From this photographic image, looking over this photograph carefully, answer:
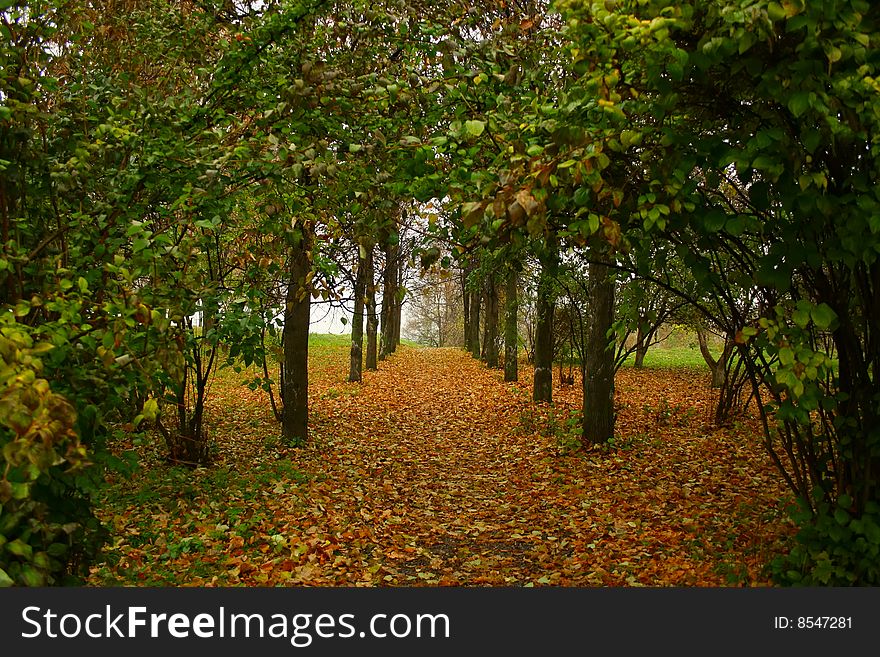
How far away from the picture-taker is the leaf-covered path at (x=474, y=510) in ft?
16.8

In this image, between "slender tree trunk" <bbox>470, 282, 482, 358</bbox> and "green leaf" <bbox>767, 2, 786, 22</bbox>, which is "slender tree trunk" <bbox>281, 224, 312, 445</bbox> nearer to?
"green leaf" <bbox>767, 2, 786, 22</bbox>

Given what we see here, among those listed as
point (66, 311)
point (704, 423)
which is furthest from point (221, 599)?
point (704, 423)

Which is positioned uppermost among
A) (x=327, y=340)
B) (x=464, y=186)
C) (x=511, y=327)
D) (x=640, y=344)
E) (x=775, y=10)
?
(x=775, y=10)

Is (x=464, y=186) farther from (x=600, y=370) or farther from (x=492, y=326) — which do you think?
(x=492, y=326)

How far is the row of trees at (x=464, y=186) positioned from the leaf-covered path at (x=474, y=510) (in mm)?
1402

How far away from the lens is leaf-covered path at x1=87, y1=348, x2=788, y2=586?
5113mm

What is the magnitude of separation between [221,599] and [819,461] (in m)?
3.76

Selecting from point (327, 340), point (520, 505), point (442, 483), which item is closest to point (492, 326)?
point (442, 483)

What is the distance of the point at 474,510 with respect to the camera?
692cm

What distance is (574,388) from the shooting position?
1442 cm

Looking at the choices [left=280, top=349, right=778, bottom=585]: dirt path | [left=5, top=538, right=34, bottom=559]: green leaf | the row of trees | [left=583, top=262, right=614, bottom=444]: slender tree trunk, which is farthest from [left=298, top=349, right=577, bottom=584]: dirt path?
[left=5, top=538, right=34, bottom=559]: green leaf

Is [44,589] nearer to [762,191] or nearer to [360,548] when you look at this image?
[360,548]

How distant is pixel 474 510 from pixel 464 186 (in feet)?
15.0

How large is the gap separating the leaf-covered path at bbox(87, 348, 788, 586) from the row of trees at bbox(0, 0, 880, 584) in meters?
1.40
